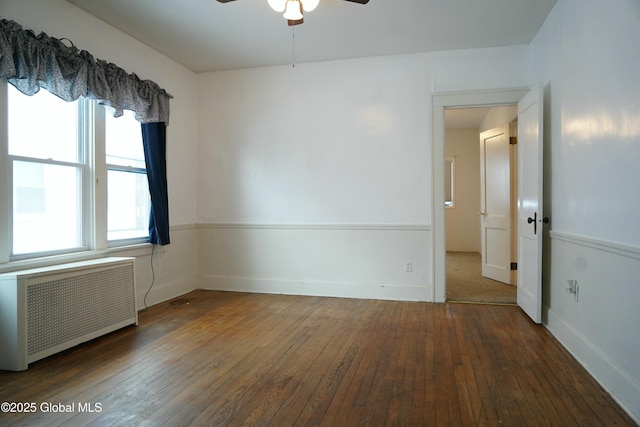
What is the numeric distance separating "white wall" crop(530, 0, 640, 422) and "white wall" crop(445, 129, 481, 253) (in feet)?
17.5

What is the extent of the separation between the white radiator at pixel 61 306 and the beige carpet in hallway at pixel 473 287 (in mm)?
3306

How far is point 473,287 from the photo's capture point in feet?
16.0

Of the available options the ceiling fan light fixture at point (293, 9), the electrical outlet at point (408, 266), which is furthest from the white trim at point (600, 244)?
the ceiling fan light fixture at point (293, 9)

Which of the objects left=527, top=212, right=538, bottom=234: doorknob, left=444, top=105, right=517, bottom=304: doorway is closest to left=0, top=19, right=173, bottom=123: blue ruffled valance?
left=444, top=105, right=517, bottom=304: doorway

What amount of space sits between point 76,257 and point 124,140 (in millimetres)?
1245

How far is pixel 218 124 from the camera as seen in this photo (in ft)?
15.9

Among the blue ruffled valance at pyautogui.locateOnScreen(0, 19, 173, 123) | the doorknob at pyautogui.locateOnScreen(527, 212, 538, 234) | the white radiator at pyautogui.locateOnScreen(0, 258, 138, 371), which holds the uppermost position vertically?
the blue ruffled valance at pyautogui.locateOnScreen(0, 19, 173, 123)

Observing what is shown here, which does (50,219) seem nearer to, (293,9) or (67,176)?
(67,176)

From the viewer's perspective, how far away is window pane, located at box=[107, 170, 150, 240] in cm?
366

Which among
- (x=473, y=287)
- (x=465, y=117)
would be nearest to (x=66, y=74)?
(x=473, y=287)

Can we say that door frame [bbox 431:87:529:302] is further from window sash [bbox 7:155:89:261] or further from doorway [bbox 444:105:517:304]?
window sash [bbox 7:155:89:261]

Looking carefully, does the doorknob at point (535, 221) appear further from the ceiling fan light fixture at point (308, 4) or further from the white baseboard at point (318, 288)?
the ceiling fan light fixture at point (308, 4)

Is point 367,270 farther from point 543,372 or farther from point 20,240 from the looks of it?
point 20,240

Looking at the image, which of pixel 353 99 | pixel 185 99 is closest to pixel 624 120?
pixel 353 99
